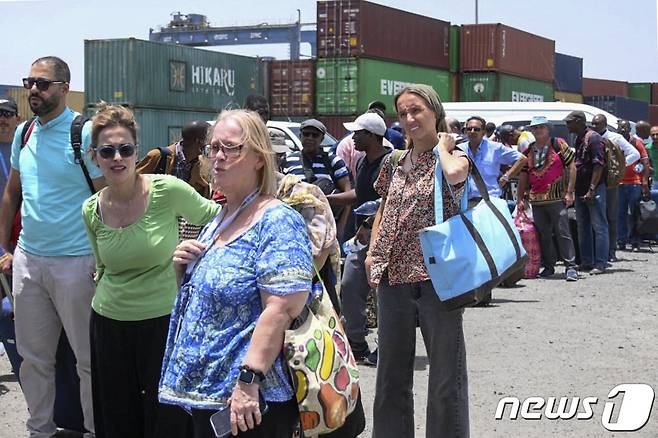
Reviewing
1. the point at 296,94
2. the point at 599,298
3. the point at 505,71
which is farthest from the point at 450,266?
the point at 505,71

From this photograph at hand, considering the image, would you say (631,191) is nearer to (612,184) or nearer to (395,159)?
(612,184)

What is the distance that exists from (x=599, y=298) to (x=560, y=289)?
31.4 inches

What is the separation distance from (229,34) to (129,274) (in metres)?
66.0

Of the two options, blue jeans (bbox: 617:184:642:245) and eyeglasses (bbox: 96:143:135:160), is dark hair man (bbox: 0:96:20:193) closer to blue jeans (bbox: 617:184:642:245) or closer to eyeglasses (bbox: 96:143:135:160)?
eyeglasses (bbox: 96:143:135:160)

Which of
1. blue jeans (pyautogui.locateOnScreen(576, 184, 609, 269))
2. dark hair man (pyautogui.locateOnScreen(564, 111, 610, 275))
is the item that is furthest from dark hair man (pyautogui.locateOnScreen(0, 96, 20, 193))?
blue jeans (pyautogui.locateOnScreen(576, 184, 609, 269))

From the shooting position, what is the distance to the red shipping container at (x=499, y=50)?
108 feet

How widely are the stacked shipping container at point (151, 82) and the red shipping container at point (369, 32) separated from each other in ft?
13.2

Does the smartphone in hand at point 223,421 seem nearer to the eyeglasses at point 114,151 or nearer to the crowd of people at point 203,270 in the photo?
the crowd of people at point 203,270

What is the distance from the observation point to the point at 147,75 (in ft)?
86.5

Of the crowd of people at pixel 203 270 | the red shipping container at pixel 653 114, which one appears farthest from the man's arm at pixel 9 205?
the red shipping container at pixel 653 114

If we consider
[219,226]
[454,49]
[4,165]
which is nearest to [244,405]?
[219,226]

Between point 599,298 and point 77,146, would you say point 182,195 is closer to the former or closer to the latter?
point 77,146

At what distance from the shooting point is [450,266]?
4.51m

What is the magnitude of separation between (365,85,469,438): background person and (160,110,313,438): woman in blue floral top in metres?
1.48
